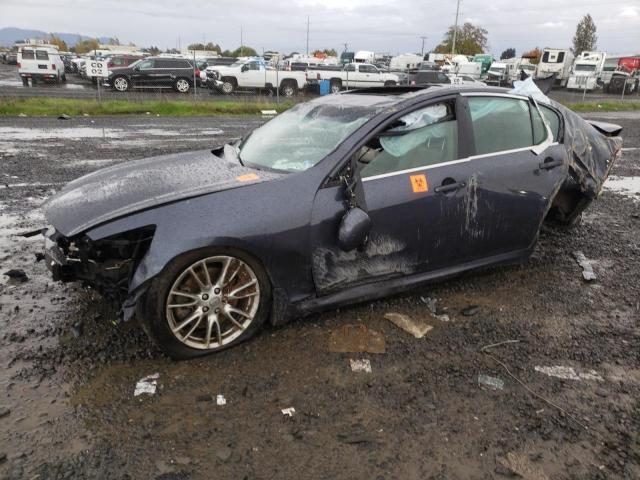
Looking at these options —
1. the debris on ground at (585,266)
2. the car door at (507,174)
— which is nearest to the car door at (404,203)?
the car door at (507,174)

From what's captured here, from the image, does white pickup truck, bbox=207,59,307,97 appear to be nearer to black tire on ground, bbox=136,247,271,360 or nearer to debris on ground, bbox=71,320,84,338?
debris on ground, bbox=71,320,84,338

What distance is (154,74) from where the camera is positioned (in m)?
25.7

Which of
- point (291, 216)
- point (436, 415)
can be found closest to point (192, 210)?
point (291, 216)

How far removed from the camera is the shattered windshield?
12.1 ft

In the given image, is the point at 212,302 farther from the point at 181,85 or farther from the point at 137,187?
the point at 181,85

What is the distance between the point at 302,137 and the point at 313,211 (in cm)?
92

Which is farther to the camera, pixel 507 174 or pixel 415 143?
pixel 507 174

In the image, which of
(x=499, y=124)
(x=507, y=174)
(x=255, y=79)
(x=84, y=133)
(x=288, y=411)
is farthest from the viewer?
(x=255, y=79)

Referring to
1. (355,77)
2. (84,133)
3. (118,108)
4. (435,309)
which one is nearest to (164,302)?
(435,309)

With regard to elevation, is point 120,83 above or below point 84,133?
above

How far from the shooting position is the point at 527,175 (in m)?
4.20

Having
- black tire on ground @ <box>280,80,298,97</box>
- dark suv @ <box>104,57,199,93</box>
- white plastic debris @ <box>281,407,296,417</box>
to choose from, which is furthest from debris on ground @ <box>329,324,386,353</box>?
dark suv @ <box>104,57,199,93</box>

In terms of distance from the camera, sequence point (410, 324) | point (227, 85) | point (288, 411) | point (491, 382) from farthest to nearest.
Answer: point (227, 85)
point (410, 324)
point (491, 382)
point (288, 411)

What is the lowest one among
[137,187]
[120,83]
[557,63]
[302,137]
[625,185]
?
[625,185]
